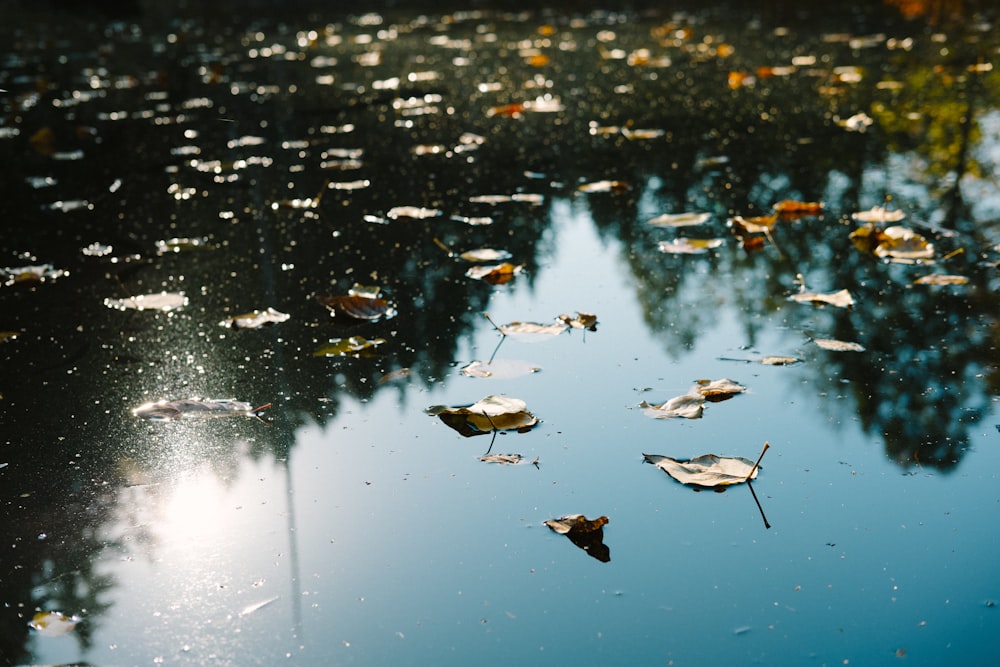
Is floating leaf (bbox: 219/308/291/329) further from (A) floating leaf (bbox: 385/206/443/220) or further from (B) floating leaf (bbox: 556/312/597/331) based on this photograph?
(A) floating leaf (bbox: 385/206/443/220)

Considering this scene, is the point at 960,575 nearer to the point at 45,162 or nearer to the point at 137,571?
the point at 137,571

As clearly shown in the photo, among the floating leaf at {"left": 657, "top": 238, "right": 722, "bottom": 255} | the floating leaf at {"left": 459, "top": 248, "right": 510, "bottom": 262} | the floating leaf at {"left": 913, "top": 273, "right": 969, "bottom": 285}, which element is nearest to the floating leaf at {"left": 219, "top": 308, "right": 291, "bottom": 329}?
the floating leaf at {"left": 459, "top": 248, "right": 510, "bottom": 262}

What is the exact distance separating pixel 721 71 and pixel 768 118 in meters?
2.17

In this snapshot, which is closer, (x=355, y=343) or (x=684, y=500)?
(x=684, y=500)

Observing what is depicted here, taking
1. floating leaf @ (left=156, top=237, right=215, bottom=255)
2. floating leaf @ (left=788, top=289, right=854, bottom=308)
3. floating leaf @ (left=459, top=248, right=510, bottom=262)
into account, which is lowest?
floating leaf @ (left=788, top=289, right=854, bottom=308)

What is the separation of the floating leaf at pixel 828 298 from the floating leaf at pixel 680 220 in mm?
903

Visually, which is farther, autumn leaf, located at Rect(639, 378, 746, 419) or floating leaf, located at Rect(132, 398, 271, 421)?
floating leaf, located at Rect(132, 398, 271, 421)

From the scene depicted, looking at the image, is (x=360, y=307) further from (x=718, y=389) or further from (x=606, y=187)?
(x=606, y=187)

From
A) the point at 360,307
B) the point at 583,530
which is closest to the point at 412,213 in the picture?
the point at 360,307

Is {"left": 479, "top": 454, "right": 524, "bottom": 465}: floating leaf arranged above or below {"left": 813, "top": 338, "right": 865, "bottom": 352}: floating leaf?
below

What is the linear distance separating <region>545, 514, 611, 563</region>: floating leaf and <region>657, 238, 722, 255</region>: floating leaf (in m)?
1.79

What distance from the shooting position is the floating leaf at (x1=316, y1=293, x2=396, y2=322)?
3049 millimetres

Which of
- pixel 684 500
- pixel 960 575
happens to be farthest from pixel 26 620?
pixel 960 575

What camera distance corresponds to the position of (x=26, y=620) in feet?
5.59
